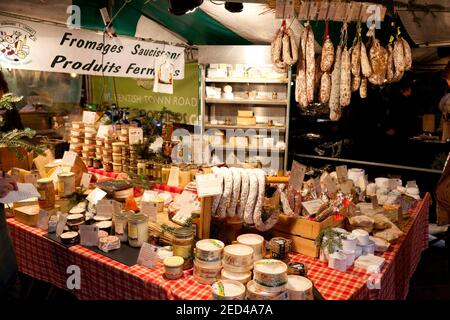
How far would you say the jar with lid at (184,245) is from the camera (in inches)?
86.9

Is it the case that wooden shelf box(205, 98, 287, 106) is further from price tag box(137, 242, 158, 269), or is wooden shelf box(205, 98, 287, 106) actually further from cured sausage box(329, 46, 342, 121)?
price tag box(137, 242, 158, 269)

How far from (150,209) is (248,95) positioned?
427cm

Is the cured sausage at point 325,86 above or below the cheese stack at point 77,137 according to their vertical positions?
above

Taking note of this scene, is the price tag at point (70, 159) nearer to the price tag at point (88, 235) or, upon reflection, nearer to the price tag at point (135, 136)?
the price tag at point (135, 136)

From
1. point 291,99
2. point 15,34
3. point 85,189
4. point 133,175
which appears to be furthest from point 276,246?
point 291,99

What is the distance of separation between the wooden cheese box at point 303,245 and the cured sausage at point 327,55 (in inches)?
70.8

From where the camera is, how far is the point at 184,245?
87.2 inches

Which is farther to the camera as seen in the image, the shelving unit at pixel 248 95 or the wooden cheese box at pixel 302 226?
the shelving unit at pixel 248 95

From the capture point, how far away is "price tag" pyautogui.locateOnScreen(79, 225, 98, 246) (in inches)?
98.6

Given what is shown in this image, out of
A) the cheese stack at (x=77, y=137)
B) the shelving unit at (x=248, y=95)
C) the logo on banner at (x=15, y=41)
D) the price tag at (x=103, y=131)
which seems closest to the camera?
the logo on banner at (x=15, y=41)

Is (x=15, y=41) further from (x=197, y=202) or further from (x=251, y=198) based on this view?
(x=251, y=198)

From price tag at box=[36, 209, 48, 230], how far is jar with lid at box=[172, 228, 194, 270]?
1.22m

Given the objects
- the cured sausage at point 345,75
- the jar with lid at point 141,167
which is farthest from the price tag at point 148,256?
the cured sausage at point 345,75

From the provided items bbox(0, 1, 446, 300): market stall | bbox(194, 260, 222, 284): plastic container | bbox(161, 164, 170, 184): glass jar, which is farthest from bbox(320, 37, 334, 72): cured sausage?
bbox(194, 260, 222, 284): plastic container
